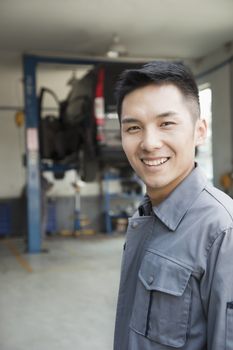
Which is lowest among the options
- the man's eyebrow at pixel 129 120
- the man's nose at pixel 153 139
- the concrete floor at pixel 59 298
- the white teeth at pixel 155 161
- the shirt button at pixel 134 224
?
the concrete floor at pixel 59 298

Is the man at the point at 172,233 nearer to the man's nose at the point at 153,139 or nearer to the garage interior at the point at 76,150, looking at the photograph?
the man's nose at the point at 153,139

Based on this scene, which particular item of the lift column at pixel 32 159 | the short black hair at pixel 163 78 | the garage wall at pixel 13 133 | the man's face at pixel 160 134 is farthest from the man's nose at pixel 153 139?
the garage wall at pixel 13 133

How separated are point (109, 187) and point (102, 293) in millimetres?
5199

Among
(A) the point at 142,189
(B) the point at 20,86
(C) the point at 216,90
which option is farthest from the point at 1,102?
(C) the point at 216,90

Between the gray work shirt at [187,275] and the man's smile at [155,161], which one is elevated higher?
the man's smile at [155,161]

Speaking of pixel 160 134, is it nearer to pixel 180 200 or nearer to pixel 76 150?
pixel 180 200

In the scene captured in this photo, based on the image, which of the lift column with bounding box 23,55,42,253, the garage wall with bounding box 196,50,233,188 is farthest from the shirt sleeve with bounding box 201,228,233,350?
the garage wall with bounding box 196,50,233,188

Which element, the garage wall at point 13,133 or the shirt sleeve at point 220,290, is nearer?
the shirt sleeve at point 220,290

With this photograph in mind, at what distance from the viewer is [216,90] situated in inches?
289

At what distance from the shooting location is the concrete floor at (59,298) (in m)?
3.09

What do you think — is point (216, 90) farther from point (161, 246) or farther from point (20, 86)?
point (161, 246)

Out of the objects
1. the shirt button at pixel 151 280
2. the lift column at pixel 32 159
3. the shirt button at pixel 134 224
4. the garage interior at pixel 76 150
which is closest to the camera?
the shirt button at pixel 151 280

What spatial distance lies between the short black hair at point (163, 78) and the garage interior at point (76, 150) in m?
2.43

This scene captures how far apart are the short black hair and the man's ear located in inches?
1.1
